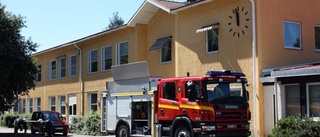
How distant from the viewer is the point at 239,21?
20.1 m

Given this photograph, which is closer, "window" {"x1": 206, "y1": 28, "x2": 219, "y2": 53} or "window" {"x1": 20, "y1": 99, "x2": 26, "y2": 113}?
"window" {"x1": 206, "y1": 28, "x2": 219, "y2": 53}

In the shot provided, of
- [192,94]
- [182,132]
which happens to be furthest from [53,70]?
[192,94]

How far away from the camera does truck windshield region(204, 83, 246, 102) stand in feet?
51.2

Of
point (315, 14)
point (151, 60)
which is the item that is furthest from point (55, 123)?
point (315, 14)

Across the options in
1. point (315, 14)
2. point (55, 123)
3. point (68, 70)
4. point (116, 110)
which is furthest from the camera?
point (68, 70)

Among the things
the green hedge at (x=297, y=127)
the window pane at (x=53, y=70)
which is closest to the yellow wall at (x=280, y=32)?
the green hedge at (x=297, y=127)

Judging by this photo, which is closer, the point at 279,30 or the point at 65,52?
the point at 279,30

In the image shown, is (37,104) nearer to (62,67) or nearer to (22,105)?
(22,105)

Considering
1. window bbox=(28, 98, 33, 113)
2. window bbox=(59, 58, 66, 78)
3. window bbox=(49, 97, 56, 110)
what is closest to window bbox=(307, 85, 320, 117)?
window bbox=(59, 58, 66, 78)

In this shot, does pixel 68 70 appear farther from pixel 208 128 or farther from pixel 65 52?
pixel 208 128

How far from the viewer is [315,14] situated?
21250 mm

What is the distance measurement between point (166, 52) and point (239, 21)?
6529 mm

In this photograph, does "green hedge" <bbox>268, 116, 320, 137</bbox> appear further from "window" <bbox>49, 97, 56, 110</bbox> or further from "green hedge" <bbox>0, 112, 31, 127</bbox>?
"green hedge" <bbox>0, 112, 31, 127</bbox>

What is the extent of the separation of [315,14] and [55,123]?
15.0m
